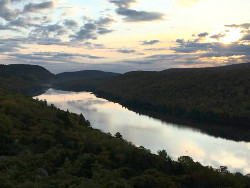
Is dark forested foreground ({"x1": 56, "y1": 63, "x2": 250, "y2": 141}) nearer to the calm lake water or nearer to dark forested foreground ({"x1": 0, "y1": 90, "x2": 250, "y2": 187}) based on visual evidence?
the calm lake water

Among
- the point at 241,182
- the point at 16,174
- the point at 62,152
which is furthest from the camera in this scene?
the point at 241,182

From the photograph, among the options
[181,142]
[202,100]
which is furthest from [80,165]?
[202,100]

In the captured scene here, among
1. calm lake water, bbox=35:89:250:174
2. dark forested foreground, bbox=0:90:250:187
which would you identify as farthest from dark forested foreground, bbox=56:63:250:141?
dark forested foreground, bbox=0:90:250:187

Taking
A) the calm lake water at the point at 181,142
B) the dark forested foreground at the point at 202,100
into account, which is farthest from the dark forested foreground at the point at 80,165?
the dark forested foreground at the point at 202,100

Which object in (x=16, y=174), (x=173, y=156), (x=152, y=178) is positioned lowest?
(x=173, y=156)

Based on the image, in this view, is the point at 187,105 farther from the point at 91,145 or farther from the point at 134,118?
the point at 91,145

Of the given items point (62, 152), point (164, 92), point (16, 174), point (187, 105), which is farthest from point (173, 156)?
point (164, 92)

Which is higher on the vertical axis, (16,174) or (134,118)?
(16,174)
